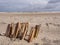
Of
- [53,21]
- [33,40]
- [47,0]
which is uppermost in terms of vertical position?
[47,0]

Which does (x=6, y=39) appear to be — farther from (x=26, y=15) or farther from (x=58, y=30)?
(x=26, y=15)

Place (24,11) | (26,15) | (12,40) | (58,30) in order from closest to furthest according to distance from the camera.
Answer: (12,40) → (58,30) → (26,15) → (24,11)

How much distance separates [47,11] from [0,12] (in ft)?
4.30

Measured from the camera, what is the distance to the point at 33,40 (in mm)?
3873

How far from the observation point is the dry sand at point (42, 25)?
3.80 meters

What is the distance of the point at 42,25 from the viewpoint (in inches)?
186

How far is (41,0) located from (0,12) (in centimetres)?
145

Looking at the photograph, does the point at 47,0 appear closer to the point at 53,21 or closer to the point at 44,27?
the point at 53,21

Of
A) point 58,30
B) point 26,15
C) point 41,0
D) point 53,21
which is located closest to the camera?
point 58,30

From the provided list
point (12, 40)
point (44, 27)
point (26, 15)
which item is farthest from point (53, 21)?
point (12, 40)

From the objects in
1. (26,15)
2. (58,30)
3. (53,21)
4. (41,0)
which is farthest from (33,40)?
(41,0)

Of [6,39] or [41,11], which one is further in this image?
[41,11]

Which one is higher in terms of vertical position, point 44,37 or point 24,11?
point 24,11

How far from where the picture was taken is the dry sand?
12.5 ft
